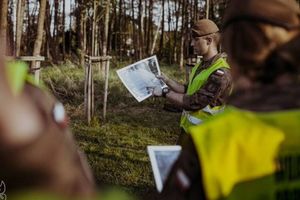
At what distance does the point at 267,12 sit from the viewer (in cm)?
137

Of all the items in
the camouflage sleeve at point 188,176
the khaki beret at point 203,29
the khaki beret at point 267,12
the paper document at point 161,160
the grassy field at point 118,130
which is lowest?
the grassy field at point 118,130

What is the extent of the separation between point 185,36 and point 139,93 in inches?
624

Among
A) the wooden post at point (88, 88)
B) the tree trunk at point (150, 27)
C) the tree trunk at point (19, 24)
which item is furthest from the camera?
the tree trunk at point (150, 27)

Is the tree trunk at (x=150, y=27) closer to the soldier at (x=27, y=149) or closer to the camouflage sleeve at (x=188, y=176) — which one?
the camouflage sleeve at (x=188, y=176)

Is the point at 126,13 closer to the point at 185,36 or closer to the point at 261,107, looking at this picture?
the point at 185,36

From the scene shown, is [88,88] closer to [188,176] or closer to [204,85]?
[204,85]

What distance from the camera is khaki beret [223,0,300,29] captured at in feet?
4.50

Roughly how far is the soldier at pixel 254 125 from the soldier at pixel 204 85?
2.52 m

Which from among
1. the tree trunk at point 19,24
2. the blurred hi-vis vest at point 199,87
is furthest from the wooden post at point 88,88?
the blurred hi-vis vest at point 199,87

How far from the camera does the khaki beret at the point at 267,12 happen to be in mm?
1370

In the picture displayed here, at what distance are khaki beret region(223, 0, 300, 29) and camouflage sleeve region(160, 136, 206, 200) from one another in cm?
31

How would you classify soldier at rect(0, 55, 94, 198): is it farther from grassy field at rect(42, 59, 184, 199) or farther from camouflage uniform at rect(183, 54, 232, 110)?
camouflage uniform at rect(183, 54, 232, 110)

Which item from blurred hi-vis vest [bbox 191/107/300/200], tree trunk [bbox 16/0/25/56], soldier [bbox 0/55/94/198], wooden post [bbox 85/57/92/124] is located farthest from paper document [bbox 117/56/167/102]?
wooden post [bbox 85/57/92/124]

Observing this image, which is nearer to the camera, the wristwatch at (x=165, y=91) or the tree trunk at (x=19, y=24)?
the wristwatch at (x=165, y=91)
